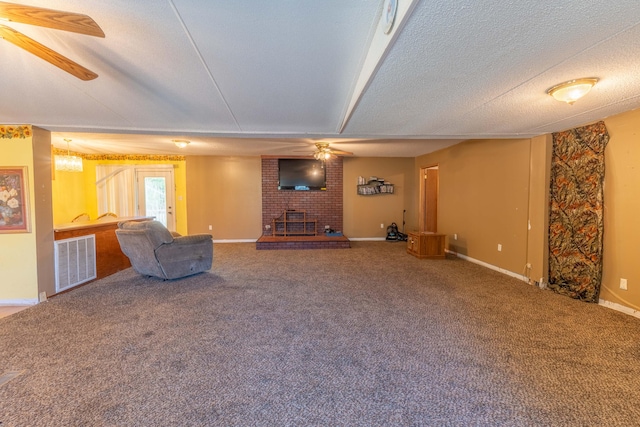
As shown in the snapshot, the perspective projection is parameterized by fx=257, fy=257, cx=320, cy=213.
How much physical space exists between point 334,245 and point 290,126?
11.0 ft

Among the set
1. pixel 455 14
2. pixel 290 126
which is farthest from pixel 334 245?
pixel 455 14

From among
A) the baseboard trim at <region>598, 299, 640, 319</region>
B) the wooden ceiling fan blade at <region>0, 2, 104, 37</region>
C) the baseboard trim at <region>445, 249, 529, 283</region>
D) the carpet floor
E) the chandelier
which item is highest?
the wooden ceiling fan blade at <region>0, 2, 104, 37</region>

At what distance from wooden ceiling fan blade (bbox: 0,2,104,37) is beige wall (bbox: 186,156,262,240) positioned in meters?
5.50

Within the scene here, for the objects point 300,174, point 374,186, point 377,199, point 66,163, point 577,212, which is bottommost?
point 577,212

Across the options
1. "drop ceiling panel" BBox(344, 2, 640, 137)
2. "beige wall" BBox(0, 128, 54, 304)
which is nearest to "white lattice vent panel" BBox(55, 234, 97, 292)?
"beige wall" BBox(0, 128, 54, 304)

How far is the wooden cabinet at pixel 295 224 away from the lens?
6.79m

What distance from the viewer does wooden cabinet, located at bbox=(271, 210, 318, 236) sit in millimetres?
6785

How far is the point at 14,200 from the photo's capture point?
3.01 m

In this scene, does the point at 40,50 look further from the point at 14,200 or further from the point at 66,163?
the point at 66,163

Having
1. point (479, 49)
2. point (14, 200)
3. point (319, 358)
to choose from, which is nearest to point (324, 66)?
point (479, 49)

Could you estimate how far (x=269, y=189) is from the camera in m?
6.72

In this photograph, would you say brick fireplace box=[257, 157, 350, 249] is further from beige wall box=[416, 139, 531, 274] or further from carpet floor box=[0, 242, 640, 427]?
carpet floor box=[0, 242, 640, 427]

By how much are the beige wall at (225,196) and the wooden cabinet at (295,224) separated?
53cm

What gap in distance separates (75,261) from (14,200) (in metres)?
0.98
